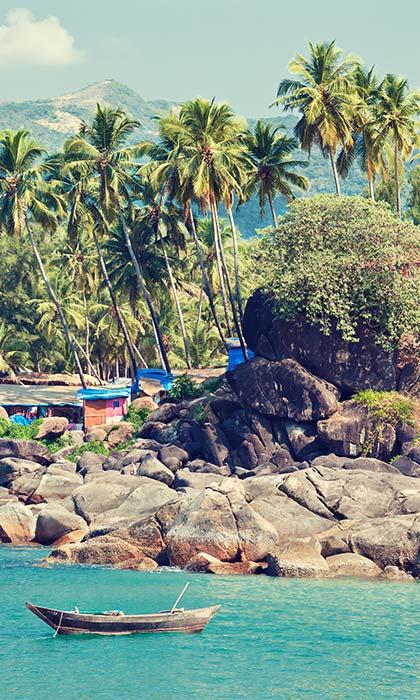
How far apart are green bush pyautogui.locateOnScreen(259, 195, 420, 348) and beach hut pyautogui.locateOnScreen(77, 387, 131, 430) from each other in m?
12.6

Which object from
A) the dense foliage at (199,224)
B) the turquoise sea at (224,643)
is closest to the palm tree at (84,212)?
the dense foliage at (199,224)

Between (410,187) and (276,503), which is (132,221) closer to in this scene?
(410,187)

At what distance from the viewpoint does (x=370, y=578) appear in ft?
102

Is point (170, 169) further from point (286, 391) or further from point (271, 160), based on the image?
point (286, 391)

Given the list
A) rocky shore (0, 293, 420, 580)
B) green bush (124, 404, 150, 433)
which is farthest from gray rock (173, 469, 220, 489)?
green bush (124, 404, 150, 433)

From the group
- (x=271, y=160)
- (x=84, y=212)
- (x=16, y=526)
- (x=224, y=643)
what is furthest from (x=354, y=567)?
(x=84, y=212)

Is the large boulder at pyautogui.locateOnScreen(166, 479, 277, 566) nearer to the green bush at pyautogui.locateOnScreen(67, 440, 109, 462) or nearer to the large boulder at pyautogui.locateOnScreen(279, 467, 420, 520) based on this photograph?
the large boulder at pyautogui.locateOnScreen(279, 467, 420, 520)

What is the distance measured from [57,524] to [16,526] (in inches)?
68.0

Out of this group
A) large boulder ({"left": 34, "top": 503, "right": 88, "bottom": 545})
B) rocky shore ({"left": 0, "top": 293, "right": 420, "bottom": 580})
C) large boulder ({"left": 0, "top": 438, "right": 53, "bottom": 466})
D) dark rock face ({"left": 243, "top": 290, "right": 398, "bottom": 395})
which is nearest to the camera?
rocky shore ({"left": 0, "top": 293, "right": 420, "bottom": 580})

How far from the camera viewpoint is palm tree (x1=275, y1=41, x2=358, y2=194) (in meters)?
52.8

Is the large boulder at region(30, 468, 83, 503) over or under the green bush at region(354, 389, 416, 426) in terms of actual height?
under

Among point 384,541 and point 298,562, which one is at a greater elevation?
point 384,541

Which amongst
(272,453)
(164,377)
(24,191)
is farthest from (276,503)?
(24,191)

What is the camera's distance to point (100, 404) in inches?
2159
